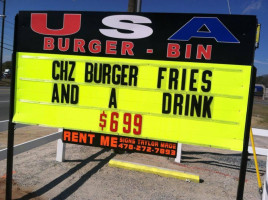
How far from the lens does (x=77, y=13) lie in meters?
3.21

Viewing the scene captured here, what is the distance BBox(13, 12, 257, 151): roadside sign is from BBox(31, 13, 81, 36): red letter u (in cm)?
1

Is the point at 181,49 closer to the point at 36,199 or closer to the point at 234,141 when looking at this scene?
the point at 234,141

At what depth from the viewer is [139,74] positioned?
3.10 metres

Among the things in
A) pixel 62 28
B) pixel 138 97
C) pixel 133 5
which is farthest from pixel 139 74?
pixel 133 5

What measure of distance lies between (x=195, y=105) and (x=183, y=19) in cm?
108

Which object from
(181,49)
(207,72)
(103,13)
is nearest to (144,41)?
(181,49)

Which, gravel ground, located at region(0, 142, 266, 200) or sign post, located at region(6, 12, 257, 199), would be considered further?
gravel ground, located at region(0, 142, 266, 200)

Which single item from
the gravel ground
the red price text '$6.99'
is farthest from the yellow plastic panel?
the gravel ground

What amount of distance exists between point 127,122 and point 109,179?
2.19 metres

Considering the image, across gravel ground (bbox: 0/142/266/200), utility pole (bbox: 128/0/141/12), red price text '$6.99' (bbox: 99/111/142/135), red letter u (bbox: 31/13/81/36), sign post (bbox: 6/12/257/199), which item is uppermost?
utility pole (bbox: 128/0/141/12)

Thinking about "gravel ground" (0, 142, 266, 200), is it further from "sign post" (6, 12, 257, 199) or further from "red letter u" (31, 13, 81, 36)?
"red letter u" (31, 13, 81, 36)

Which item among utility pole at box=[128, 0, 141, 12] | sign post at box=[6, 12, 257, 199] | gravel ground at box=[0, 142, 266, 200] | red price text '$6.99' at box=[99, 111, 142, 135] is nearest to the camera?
sign post at box=[6, 12, 257, 199]

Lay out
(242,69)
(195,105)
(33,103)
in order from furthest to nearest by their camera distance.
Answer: (33,103) → (195,105) → (242,69)

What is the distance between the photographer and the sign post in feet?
9.23
